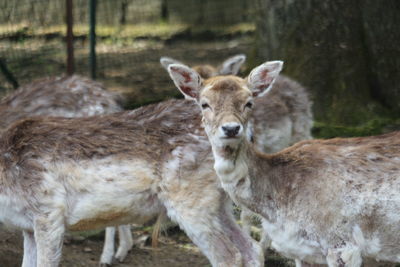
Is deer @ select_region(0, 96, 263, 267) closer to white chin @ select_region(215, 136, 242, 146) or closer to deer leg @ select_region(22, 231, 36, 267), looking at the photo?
deer leg @ select_region(22, 231, 36, 267)

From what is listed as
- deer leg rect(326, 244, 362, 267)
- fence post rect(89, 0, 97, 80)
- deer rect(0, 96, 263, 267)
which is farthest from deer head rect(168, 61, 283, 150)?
fence post rect(89, 0, 97, 80)

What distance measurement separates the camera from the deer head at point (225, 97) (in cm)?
615

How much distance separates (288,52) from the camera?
1075 cm

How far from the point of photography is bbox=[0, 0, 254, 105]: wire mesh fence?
1187 cm

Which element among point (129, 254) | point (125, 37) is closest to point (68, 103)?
point (129, 254)

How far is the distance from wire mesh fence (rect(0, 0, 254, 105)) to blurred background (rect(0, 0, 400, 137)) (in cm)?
2

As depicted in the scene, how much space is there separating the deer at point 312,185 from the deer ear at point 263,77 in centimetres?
1

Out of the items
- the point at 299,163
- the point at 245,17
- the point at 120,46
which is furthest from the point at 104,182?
the point at 245,17

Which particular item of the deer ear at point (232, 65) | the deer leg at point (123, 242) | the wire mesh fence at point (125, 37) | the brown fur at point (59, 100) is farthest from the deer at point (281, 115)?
the wire mesh fence at point (125, 37)

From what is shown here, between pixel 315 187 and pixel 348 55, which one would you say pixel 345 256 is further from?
pixel 348 55

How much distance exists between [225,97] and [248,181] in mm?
721

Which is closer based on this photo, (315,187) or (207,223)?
(315,187)

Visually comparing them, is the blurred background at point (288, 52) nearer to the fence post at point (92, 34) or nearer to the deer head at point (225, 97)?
the fence post at point (92, 34)

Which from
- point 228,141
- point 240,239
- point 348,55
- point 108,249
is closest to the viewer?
point 228,141
